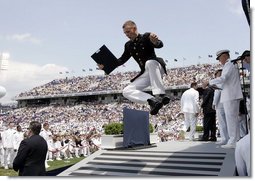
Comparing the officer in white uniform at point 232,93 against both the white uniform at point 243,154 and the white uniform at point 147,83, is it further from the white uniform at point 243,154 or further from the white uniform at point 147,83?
the white uniform at point 243,154

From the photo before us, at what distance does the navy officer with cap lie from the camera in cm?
442

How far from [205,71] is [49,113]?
19.4 metres

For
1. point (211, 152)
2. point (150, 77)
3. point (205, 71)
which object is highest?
point (205, 71)

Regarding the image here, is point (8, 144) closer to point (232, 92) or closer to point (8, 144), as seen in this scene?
point (8, 144)

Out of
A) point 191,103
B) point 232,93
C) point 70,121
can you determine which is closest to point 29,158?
point 232,93

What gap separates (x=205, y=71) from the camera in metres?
40.6

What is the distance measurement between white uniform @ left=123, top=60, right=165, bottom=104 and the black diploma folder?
44 cm

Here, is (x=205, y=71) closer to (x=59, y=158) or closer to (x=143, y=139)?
(x=59, y=158)

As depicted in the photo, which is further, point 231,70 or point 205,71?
point 205,71

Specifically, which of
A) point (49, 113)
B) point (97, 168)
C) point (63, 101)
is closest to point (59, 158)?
point (97, 168)

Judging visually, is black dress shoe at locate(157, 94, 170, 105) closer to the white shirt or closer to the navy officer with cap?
the navy officer with cap

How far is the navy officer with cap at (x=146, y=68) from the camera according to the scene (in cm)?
442

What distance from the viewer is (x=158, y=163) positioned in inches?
225

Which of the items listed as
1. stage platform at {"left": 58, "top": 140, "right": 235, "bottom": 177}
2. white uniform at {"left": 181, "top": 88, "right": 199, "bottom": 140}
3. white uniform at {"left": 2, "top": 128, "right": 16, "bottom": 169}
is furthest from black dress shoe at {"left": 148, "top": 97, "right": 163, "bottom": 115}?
white uniform at {"left": 2, "top": 128, "right": 16, "bottom": 169}
